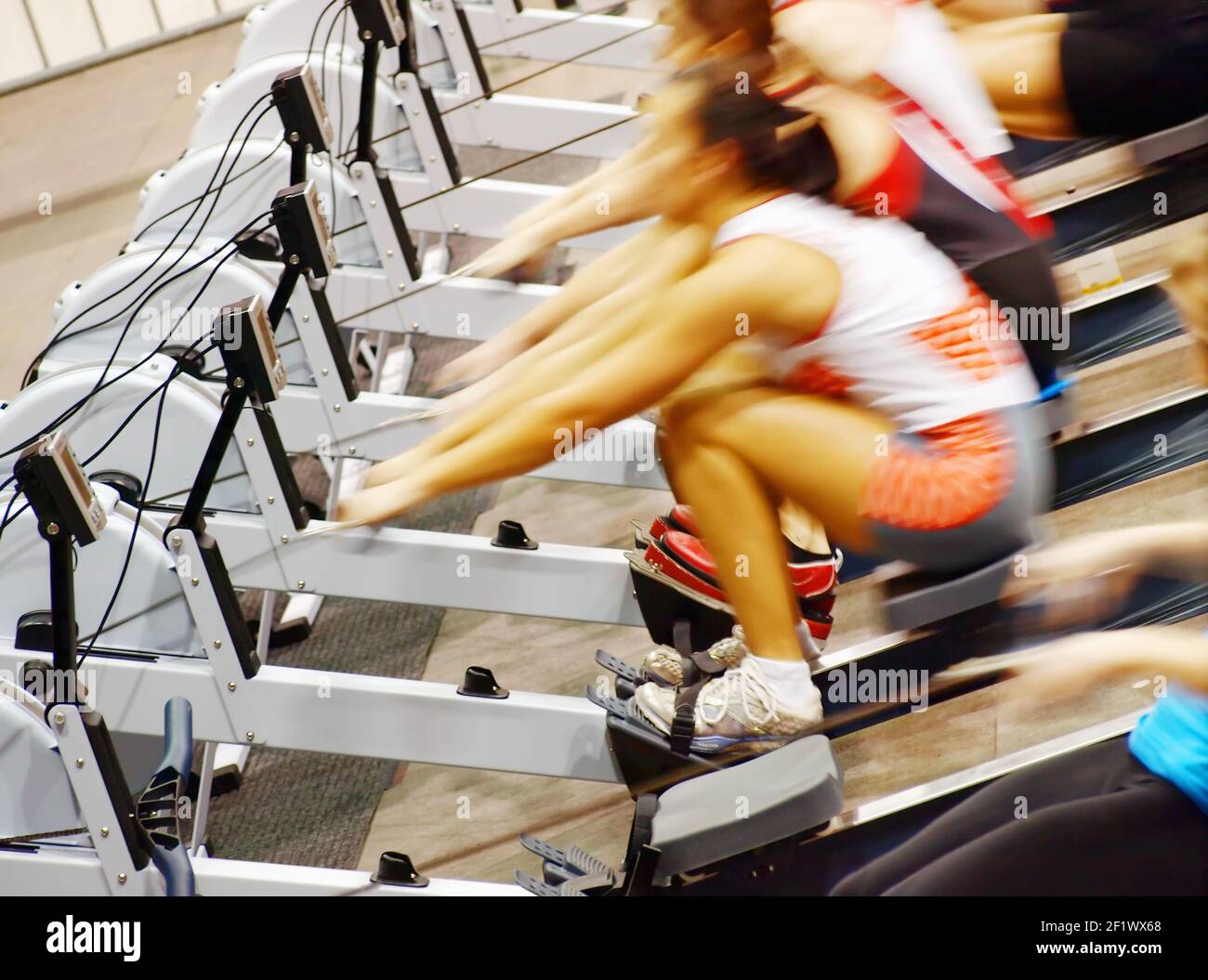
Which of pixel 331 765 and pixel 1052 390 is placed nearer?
pixel 1052 390

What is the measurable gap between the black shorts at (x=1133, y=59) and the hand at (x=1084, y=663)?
1550mm

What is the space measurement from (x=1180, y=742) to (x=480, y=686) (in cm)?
115

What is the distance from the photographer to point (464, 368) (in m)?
2.48

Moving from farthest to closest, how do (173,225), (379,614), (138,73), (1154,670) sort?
(138,73) < (173,225) < (379,614) < (1154,670)

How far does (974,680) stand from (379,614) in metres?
1.40

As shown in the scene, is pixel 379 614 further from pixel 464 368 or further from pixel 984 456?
pixel 984 456

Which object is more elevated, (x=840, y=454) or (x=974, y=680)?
(x=840, y=454)

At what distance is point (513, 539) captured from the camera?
2406 mm

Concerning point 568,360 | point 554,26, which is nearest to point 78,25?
point 554,26

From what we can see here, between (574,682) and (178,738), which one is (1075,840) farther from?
(574,682)

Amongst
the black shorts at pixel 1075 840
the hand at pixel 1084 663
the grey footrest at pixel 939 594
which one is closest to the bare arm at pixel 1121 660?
the hand at pixel 1084 663

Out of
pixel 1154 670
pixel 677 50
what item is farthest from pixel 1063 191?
pixel 1154 670

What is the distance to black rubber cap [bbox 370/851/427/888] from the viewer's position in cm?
198

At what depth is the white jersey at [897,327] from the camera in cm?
174
